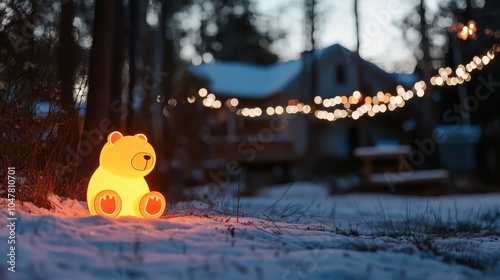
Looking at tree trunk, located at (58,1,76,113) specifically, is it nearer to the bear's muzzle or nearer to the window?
the bear's muzzle

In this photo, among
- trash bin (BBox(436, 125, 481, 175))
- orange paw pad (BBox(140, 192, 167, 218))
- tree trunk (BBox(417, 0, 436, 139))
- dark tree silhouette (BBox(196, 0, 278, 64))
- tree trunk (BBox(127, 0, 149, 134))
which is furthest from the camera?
dark tree silhouette (BBox(196, 0, 278, 64))

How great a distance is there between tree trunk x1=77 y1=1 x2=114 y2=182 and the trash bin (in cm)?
2231

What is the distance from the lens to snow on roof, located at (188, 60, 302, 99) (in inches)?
1116

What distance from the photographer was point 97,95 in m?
8.36

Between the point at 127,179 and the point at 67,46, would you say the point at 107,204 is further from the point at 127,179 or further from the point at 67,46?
the point at 67,46

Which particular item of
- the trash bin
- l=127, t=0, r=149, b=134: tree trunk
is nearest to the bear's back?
l=127, t=0, r=149, b=134: tree trunk

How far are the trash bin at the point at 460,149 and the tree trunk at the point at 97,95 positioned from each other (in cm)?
2231

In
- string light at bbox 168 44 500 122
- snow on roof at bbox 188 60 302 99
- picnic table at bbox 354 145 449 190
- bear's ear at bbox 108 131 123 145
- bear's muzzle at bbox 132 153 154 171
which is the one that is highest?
snow on roof at bbox 188 60 302 99

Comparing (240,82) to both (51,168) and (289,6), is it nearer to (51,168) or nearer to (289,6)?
(289,6)

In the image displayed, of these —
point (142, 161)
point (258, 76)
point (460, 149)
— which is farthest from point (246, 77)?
point (142, 161)

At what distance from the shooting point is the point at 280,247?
4.60 m

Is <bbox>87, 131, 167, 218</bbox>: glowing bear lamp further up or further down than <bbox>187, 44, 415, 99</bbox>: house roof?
further down

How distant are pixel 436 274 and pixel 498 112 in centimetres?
→ 2314

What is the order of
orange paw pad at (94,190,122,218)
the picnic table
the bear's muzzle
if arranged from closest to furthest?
orange paw pad at (94,190,122,218)
the bear's muzzle
the picnic table
